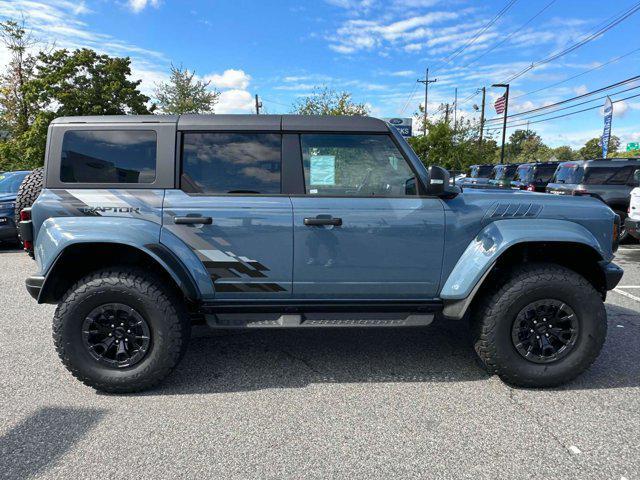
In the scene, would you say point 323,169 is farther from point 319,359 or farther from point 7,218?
point 7,218

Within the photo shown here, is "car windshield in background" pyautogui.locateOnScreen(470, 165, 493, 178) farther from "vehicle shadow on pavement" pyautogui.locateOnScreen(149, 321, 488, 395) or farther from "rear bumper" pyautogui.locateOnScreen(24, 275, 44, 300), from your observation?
"rear bumper" pyautogui.locateOnScreen(24, 275, 44, 300)

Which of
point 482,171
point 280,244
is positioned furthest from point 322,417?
point 482,171

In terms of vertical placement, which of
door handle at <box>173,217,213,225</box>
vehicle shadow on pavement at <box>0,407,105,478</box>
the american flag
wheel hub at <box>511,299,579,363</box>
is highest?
the american flag

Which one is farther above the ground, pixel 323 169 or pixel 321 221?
pixel 323 169

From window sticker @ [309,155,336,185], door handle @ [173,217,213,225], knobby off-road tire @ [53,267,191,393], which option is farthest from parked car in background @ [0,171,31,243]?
window sticker @ [309,155,336,185]

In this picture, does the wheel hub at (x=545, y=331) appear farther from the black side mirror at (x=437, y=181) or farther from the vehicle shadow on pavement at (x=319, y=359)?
the black side mirror at (x=437, y=181)

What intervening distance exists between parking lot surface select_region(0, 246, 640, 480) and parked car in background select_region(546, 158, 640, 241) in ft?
23.7

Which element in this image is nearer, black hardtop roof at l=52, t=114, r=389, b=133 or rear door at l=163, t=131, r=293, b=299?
rear door at l=163, t=131, r=293, b=299

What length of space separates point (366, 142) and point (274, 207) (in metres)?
0.86

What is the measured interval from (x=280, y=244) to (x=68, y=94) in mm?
20648

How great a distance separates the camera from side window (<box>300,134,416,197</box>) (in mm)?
3211

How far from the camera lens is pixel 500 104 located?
34188mm

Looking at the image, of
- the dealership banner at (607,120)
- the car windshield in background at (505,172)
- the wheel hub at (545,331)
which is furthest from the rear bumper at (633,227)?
the dealership banner at (607,120)

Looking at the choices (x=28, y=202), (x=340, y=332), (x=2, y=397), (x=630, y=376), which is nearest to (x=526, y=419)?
(x=630, y=376)
